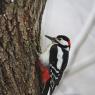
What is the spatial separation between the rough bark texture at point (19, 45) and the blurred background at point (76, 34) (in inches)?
24.9

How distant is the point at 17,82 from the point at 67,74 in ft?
3.21

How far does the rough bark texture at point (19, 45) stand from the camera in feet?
5.25

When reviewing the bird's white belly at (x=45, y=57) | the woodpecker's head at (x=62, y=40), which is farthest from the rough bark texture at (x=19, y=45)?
the woodpecker's head at (x=62, y=40)

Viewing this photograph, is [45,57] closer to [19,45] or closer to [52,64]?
[52,64]

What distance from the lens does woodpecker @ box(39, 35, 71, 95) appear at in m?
1.88

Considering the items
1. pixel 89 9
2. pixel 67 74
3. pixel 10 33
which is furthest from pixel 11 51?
pixel 89 9

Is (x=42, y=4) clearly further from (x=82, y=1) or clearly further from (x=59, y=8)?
(x=82, y=1)

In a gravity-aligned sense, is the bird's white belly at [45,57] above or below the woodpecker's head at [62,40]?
below

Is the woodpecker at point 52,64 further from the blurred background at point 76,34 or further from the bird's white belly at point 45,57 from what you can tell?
the blurred background at point 76,34

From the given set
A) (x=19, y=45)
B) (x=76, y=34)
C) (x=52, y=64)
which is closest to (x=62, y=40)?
(x=52, y=64)

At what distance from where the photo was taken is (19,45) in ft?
5.46

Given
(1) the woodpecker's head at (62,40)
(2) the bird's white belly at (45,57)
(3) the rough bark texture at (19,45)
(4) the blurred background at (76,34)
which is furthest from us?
(4) the blurred background at (76,34)

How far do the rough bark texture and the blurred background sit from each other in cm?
63

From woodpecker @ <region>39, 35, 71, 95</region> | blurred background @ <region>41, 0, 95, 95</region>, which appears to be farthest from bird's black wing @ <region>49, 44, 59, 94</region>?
blurred background @ <region>41, 0, 95, 95</region>
